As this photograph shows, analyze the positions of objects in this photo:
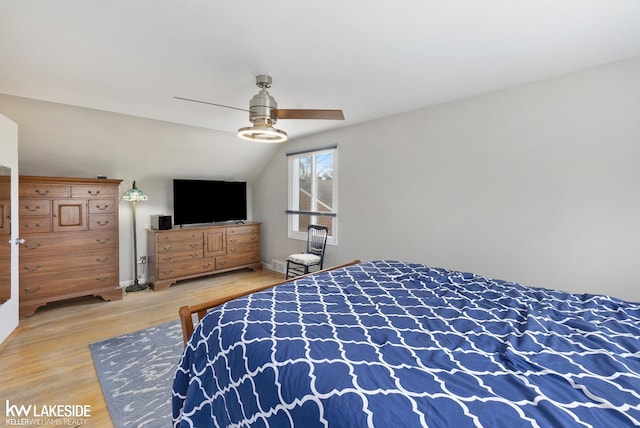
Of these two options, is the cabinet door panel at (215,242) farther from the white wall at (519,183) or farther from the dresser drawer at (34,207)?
the white wall at (519,183)

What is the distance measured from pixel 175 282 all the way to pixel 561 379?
468cm

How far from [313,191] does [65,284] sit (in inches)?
130

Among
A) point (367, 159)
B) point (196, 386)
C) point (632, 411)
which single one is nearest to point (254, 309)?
point (196, 386)

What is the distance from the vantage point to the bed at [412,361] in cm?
82

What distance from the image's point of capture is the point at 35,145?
343 cm

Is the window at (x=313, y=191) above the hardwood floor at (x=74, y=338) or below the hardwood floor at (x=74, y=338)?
above

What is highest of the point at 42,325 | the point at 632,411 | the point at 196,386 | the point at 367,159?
the point at 367,159

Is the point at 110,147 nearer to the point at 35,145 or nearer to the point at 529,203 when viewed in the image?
the point at 35,145

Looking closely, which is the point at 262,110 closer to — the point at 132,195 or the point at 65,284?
the point at 132,195

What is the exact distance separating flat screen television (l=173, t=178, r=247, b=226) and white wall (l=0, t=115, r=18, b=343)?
187 cm

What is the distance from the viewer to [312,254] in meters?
4.27

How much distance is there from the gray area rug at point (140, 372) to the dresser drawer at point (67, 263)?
1.37 meters

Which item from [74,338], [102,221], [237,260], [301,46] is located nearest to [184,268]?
[237,260]

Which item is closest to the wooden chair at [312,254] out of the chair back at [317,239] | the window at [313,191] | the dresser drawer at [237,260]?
the chair back at [317,239]
